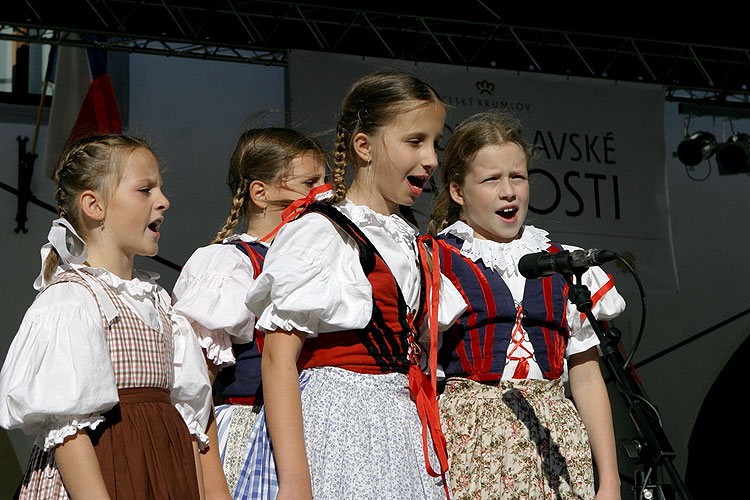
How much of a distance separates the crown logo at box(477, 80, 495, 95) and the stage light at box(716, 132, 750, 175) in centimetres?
153

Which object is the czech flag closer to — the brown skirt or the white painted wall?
the white painted wall

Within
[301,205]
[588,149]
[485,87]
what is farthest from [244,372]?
[588,149]

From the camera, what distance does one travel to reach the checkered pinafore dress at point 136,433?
164 centimetres

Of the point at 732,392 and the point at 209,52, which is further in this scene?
the point at 732,392

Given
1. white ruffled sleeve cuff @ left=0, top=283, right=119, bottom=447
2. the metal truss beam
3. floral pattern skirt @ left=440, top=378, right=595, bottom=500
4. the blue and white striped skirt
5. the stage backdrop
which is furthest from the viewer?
the stage backdrop

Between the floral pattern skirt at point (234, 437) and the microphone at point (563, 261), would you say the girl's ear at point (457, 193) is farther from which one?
the floral pattern skirt at point (234, 437)

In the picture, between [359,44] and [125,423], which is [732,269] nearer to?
[359,44]

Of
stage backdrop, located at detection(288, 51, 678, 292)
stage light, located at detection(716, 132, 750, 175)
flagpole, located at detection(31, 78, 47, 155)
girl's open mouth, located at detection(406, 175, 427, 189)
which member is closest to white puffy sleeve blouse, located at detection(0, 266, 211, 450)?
girl's open mouth, located at detection(406, 175, 427, 189)

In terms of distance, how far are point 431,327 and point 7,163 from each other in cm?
334

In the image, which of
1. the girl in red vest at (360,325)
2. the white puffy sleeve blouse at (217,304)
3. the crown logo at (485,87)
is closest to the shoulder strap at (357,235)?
the girl in red vest at (360,325)

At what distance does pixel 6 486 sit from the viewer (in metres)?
4.47

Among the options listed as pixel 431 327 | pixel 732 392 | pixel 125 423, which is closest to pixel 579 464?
pixel 431 327

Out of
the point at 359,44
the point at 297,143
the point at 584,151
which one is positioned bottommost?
the point at 297,143

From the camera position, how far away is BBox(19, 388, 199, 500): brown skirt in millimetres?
1632
